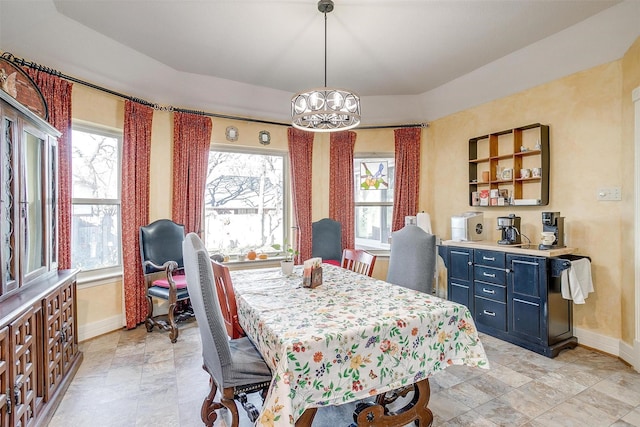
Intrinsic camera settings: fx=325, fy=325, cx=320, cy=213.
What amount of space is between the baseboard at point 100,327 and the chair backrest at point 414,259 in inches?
117

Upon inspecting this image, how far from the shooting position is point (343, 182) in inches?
190

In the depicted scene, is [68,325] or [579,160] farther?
[579,160]

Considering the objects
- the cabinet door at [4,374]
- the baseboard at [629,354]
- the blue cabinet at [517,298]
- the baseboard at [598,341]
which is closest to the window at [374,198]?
the blue cabinet at [517,298]

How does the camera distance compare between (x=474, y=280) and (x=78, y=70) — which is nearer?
(x=78, y=70)

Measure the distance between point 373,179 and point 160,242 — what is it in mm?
3113

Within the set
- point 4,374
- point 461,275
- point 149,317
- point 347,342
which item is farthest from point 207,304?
point 461,275

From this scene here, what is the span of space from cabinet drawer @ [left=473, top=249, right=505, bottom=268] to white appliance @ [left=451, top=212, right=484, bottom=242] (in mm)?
343

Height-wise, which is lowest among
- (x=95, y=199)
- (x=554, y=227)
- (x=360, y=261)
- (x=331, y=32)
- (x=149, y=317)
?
(x=149, y=317)

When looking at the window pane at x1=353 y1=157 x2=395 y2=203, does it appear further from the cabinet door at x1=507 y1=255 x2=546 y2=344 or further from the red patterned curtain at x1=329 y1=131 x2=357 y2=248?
the cabinet door at x1=507 y1=255 x2=546 y2=344

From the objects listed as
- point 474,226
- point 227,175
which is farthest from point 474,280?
point 227,175

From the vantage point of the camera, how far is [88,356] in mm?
2881

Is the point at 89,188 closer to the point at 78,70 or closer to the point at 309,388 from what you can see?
the point at 78,70

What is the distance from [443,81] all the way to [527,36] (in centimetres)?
115

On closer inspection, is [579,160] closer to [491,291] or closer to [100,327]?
[491,291]
